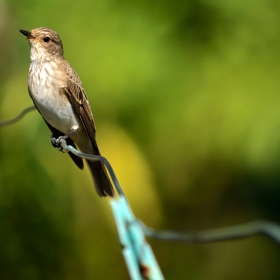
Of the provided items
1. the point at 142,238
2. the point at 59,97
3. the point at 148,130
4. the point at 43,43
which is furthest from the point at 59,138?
the point at 142,238

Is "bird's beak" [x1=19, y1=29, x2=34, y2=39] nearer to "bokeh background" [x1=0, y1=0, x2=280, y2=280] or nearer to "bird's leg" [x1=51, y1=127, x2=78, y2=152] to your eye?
"bokeh background" [x1=0, y1=0, x2=280, y2=280]

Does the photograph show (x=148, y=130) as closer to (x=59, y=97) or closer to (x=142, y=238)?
(x=59, y=97)

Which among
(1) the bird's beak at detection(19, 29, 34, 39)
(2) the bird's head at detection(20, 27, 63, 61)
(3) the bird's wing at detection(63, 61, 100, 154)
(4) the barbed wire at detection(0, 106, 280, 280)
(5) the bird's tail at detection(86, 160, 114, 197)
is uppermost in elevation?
(1) the bird's beak at detection(19, 29, 34, 39)

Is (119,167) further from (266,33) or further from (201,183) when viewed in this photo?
(266,33)

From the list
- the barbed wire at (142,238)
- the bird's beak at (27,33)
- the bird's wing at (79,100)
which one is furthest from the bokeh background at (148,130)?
the barbed wire at (142,238)

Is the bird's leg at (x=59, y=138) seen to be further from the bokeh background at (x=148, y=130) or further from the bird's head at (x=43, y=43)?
the bird's head at (x=43, y=43)

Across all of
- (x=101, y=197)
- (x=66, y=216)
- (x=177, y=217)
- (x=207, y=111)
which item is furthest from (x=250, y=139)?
(x=66, y=216)

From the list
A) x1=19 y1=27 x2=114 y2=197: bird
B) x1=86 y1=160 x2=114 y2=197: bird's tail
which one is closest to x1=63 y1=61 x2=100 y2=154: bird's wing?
x1=19 y1=27 x2=114 y2=197: bird

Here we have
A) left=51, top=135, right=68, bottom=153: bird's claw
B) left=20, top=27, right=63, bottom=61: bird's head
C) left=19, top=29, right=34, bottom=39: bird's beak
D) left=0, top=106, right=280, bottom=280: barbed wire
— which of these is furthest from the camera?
left=20, top=27, right=63, bottom=61: bird's head
